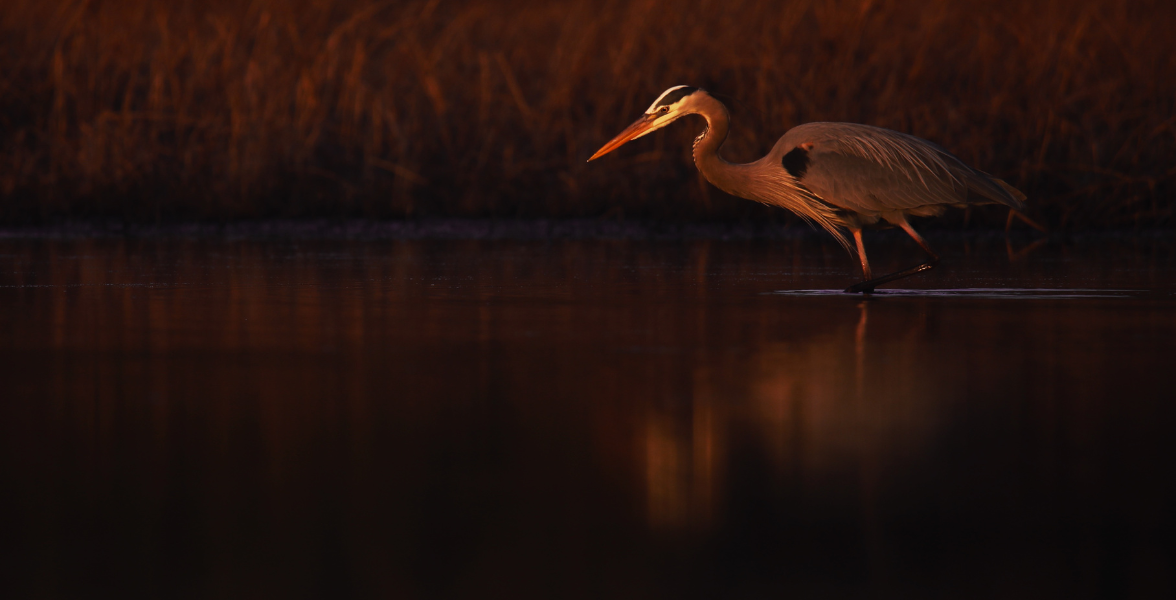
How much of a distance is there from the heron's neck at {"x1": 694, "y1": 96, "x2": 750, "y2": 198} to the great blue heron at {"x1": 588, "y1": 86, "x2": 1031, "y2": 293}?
103 mm

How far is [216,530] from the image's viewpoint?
9.93 ft

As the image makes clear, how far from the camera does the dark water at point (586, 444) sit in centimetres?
281

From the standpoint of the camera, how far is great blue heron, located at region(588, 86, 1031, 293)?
743 centimetres

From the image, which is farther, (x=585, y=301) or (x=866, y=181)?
(x=866, y=181)

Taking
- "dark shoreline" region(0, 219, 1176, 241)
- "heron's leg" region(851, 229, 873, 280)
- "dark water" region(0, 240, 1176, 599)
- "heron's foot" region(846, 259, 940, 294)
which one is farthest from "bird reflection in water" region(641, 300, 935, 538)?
"dark shoreline" region(0, 219, 1176, 241)

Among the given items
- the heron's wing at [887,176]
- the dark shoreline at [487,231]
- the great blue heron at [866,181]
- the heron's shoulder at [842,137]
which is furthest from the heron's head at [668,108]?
the dark shoreline at [487,231]

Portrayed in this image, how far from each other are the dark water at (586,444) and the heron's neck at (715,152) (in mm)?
951

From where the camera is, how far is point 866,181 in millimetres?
7438

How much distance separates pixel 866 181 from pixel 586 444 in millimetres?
3992

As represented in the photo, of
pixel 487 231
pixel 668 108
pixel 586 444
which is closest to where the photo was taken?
pixel 586 444

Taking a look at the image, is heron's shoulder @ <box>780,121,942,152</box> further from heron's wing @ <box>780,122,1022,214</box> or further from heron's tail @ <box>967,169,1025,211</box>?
heron's tail @ <box>967,169,1025,211</box>

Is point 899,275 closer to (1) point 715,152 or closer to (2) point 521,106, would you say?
(1) point 715,152

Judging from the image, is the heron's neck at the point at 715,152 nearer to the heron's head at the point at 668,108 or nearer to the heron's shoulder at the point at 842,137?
the heron's head at the point at 668,108

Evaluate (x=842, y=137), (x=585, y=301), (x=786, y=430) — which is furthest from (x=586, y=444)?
(x=842, y=137)
